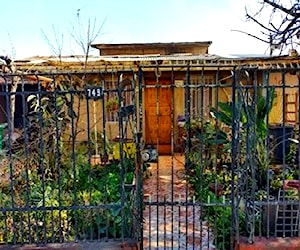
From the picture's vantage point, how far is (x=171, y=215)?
5.66m

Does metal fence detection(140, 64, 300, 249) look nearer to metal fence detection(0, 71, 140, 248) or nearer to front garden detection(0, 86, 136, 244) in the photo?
metal fence detection(0, 71, 140, 248)

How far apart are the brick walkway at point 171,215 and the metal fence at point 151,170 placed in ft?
0.08

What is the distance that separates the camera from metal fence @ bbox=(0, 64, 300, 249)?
4.38m

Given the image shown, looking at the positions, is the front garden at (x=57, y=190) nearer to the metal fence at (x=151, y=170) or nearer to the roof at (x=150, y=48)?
the metal fence at (x=151, y=170)

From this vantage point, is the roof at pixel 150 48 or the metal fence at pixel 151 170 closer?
the metal fence at pixel 151 170

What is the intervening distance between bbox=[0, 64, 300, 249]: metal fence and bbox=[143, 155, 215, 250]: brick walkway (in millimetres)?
25

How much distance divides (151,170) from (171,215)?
4933 millimetres

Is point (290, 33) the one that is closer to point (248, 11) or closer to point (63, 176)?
point (248, 11)

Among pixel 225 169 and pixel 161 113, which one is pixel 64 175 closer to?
pixel 225 169

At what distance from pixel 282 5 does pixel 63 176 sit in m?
4.77

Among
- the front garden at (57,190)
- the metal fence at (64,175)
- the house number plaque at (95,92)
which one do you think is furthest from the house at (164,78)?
the house number plaque at (95,92)

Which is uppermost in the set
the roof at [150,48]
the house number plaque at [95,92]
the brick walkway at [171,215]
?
the roof at [150,48]

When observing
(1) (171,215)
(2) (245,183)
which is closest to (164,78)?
(1) (171,215)

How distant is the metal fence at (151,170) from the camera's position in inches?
172
